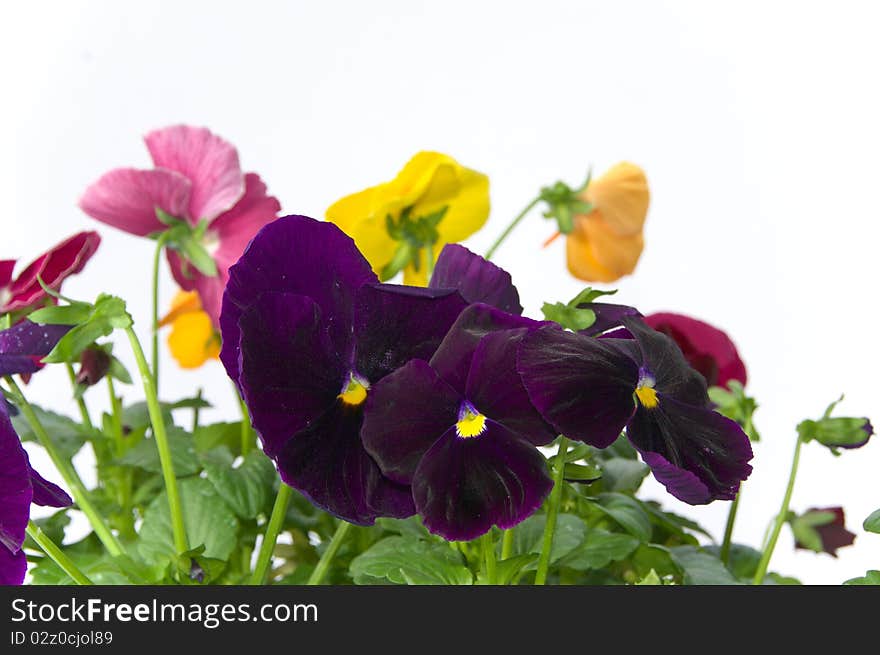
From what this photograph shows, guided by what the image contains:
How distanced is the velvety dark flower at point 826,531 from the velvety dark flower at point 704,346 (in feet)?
0.39

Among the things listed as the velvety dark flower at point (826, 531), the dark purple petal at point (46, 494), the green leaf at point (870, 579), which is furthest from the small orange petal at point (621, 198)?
the dark purple petal at point (46, 494)

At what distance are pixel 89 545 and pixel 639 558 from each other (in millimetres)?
409

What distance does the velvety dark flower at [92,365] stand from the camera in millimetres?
742

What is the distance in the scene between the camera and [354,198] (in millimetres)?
849

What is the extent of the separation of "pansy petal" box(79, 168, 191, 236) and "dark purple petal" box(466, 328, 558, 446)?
42 centimetres

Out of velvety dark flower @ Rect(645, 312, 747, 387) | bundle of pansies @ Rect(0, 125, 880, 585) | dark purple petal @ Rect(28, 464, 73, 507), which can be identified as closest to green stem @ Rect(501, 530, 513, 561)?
bundle of pansies @ Rect(0, 125, 880, 585)

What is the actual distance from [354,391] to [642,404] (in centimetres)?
12

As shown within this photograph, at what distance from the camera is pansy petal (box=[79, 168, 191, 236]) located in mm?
833

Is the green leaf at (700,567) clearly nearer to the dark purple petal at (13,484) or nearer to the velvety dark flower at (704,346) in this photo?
the velvety dark flower at (704,346)

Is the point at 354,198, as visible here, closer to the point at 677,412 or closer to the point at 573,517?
the point at 573,517

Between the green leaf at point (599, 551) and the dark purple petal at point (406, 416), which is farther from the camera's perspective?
the green leaf at point (599, 551)

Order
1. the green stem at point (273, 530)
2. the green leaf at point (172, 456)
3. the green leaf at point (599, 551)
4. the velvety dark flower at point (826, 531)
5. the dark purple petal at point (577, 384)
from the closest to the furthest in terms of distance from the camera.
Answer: the dark purple petal at point (577, 384), the green stem at point (273, 530), the green leaf at point (599, 551), the green leaf at point (172, 456), the velvety dark flower at point (826, 531)

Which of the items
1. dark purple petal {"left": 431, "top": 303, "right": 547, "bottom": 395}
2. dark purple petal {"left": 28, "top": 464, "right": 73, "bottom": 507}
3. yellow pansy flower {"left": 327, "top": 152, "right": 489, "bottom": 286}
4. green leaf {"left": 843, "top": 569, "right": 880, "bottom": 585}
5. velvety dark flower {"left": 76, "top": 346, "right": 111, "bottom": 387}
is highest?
yellow pansy flower {"left": 327, "top": 152, "right": 489, "bottom": 286}

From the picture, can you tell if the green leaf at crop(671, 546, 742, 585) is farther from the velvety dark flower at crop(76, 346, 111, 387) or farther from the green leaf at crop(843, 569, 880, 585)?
the velvety dark flower at crop(76, 346, 111, 387)
